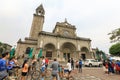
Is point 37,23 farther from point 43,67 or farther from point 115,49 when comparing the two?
point 43,67

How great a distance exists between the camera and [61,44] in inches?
1325

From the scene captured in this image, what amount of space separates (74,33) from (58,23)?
6.47m

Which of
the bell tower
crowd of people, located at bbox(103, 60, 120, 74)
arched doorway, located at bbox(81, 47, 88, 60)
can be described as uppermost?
the bell tower

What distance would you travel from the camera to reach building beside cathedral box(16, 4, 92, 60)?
32.3 metres

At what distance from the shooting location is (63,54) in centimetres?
3472

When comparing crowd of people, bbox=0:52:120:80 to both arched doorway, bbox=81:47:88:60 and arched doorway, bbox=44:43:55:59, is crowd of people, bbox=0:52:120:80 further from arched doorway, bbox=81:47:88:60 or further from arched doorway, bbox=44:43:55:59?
arched doorway, bbox=81:47:88:60

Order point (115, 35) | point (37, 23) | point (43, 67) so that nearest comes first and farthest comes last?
point (43, 67)
point (115, 35)
point (37, 23)

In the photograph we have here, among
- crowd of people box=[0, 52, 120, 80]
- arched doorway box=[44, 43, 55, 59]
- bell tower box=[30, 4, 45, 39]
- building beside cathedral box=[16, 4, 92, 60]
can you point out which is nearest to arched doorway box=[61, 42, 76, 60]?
building beside cathedral box=[16, 4, 92, 60]

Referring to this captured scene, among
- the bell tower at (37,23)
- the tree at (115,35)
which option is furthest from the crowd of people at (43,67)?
the bell tower at (37,23)

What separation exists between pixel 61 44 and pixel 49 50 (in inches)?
156

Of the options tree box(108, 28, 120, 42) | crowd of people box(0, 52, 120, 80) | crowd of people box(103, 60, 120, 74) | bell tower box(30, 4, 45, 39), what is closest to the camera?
crowd of people box(0, 52, 120, 80)

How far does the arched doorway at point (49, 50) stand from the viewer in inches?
1287

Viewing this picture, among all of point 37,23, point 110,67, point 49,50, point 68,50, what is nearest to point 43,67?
point 110,67

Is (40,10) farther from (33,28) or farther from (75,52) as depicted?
(75,52)
